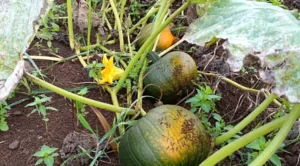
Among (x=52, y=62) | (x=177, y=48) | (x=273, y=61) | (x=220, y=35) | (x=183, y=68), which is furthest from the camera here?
(x=177, y=48)

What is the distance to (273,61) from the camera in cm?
112

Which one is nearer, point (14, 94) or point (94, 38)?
point (14, 94)

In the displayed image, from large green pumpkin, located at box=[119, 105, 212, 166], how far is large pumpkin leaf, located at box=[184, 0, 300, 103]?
391mm

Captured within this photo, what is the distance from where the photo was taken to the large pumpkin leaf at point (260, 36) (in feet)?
3.60

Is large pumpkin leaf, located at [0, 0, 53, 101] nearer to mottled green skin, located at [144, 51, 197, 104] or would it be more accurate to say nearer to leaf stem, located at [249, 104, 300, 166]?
leaf stem, located at [249, 104, 300, 166]

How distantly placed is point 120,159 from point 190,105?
1.76ft

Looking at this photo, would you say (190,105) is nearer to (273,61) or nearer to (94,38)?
(94,38)

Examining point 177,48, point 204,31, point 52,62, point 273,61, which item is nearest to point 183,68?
point 177,48

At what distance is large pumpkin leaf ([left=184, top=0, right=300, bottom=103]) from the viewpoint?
43.2 inches

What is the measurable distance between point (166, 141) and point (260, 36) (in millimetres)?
541

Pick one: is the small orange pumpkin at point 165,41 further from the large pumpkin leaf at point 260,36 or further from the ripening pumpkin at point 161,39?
the large pumpkin leaf at point 260,36

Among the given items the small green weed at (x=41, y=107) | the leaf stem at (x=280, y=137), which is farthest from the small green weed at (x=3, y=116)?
the leaf stem at (x=280, y=137)

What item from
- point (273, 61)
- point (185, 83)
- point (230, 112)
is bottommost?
point (230, 112)

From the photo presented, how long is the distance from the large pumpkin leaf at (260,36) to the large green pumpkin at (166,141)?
391 mm
